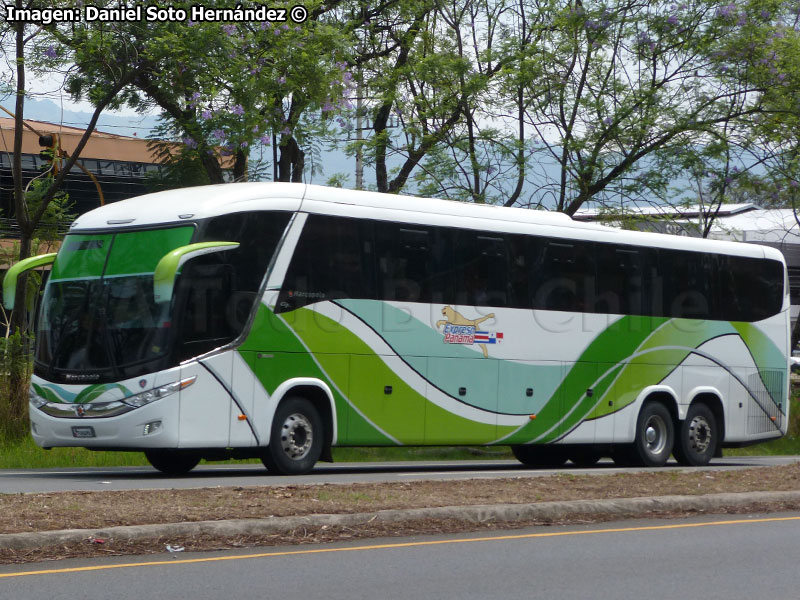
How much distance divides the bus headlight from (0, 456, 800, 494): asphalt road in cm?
90

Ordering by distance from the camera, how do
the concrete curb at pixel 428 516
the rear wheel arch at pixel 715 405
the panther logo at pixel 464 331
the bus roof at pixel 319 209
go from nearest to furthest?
the concrete curb at pixel 428 516 → the bus roof at pixel 319 209 → the panther logo at pixel 464 331 → the rear wheel arch at pixel 715 405

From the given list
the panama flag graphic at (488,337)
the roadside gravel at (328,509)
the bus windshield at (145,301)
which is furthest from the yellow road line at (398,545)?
the panama flag graphic at (488,337)

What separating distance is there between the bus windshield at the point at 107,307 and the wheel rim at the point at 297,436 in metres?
2.04

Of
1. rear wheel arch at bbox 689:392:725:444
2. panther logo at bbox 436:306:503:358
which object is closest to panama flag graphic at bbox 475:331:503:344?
panther logo at bbox 436:306:503:358

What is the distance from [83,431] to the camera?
14773 mm

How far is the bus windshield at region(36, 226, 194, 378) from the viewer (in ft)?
48.2

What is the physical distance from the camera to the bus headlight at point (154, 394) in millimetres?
14516

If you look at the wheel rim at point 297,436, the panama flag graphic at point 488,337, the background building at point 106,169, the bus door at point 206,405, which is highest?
the background building at point 106,169

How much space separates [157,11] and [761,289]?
11.1 metres

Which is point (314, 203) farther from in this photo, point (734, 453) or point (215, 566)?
point (734, 453)

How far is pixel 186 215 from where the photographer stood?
15.1 meters

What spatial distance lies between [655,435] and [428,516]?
10.4 meters

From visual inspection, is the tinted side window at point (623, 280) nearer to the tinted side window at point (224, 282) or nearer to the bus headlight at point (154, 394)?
the tinted side window at point (224, 282)

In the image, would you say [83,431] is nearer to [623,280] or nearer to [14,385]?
[14,385]
